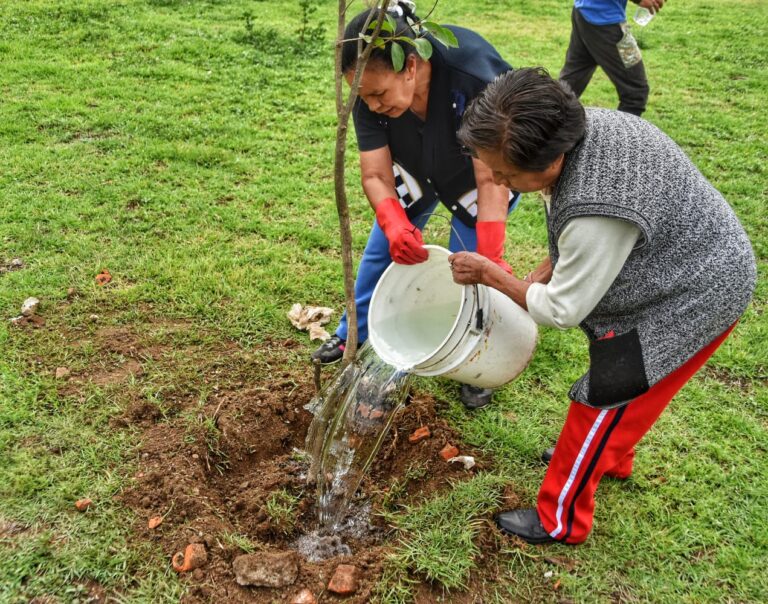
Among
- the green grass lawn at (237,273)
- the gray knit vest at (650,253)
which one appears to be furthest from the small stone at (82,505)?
the gray knit vest at (650,253)

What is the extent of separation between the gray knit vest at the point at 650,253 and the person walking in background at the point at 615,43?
320 cm

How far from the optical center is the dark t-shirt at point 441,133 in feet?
7.80

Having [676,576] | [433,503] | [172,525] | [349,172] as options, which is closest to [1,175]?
[349,172]

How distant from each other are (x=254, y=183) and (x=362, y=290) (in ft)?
A: 6.49

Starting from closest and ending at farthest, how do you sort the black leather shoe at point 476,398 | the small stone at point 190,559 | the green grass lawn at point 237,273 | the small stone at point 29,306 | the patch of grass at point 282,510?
1. the small stone at point 190,559
2. the green grass lawn at point 237,273
3. the patch of grass at point 282,510
4. the black leather shoe at point 476,398
5. the small stone at point 29,306

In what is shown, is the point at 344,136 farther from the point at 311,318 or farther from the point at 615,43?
the point at 615,43

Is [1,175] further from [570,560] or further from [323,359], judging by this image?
[570,560]

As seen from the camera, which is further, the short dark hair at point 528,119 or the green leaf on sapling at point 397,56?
the green leaf on sapling at point 397,56

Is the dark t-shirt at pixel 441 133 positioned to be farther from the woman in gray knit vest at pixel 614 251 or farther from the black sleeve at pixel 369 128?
the woman in gray knit vest at pixel 614 251

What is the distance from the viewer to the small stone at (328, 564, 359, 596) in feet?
7.20

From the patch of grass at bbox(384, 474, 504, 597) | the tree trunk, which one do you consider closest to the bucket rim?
the tree trunk

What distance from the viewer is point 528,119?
5.44ft

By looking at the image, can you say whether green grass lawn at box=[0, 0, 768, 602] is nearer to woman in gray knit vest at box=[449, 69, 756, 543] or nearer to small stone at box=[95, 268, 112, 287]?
small stone at box=[95, 268, 112, 287]

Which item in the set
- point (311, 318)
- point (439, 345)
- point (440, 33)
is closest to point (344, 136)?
point (440, 33)
